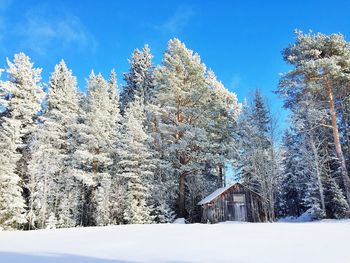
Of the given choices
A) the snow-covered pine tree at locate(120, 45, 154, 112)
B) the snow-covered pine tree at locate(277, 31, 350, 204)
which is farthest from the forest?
the snow-covered pine tree at locate(120, 45, 154, 112)

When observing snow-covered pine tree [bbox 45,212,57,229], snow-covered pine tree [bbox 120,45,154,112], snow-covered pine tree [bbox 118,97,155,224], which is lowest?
snow-covered pine tree [bbox 45,212,57,229]

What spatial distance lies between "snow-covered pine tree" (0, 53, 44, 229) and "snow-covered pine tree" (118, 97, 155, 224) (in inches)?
281

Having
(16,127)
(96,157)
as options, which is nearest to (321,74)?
(96,157)

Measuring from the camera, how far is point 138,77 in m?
34.8

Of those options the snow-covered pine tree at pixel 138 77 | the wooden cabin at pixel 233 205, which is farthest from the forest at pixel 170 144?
the snow-covered pine tree at pixel 138 77

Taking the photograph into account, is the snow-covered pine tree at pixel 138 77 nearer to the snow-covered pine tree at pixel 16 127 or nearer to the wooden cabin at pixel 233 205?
the snow-covered pine tree at pixel 16 127

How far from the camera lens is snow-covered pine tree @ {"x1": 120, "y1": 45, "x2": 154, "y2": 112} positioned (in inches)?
1332

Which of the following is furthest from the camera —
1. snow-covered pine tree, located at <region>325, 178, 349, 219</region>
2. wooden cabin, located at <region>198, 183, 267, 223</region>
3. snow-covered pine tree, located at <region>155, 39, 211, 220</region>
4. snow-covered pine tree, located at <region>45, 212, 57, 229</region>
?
snow-covered pine tree, located at <region>155, 39, 211, 220</region>

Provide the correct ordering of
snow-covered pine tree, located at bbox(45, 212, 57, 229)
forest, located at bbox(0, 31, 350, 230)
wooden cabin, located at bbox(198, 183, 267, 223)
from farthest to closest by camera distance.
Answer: wooden cabin, located at bbox(198, 183, 267, 223) < snow-covered pine tree, located at bbox(45, 212, 57, 229) < forest, located at bbox(0, 31, 350, 230)

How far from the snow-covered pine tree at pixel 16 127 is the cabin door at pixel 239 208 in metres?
15.2

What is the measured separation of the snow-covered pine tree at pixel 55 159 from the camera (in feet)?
70.1

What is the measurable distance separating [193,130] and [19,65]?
1582cm

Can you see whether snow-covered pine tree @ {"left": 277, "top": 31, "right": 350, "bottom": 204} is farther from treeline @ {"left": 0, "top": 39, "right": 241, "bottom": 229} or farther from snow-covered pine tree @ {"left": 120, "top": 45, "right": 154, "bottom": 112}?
snow-covered pine tree @ {"left": 120, "top": 45, "right": 154, "bottom": 112}

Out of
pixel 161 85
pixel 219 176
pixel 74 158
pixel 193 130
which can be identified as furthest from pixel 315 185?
pixel 74 158
